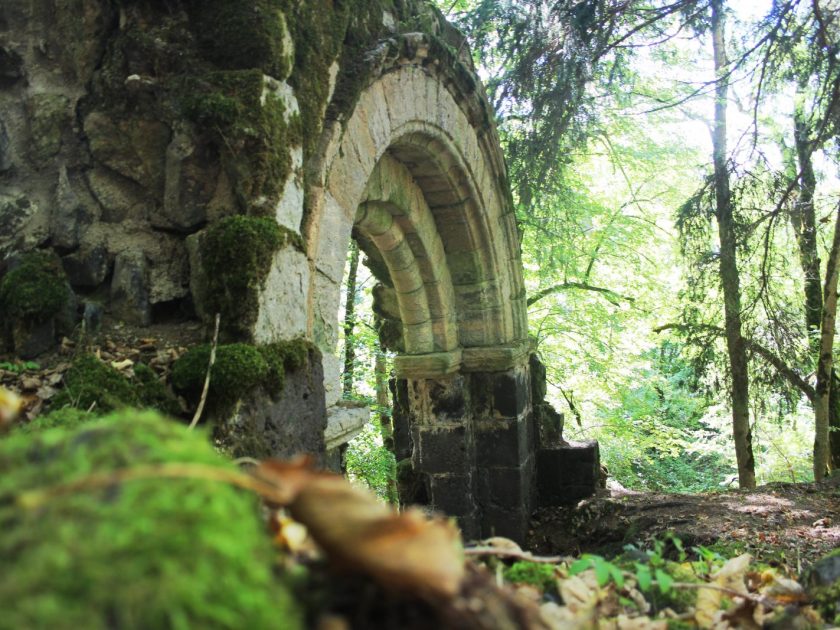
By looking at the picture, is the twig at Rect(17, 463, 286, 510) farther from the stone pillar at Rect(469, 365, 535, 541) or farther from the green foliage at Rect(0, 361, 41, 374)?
the stone pillar at Rect(469, 365, 535, 541)

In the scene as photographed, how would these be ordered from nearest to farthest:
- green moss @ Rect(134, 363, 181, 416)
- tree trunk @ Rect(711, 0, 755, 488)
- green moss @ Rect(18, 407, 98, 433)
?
green moss @ Rect(18, 407, 98, 433)
green moss @ Rect(134, 363, 181, 416)
tree trunk @ Rect(711, 0, 755, 488)

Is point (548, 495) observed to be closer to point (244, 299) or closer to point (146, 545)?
point (244, 299)

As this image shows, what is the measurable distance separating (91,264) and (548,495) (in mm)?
5370

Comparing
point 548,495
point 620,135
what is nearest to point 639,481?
point 620,135

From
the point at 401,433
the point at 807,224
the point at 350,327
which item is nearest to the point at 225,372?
the point at 401,433

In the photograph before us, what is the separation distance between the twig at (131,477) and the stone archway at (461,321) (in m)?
4.87

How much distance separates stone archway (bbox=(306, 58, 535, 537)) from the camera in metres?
5.74

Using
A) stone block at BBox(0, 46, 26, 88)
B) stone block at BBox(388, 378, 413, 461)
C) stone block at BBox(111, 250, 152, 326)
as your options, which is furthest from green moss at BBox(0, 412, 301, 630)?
stone block at BBox(388, 378, 413, 461)

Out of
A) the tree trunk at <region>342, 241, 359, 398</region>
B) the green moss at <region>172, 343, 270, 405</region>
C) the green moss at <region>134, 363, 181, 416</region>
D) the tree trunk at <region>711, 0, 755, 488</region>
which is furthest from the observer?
the tree trunk at <region>342, 241, 359, 398</region>

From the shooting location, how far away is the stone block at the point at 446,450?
20.8ft

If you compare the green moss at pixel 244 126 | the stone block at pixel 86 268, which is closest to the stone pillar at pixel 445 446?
the green moss at pixel 244 126

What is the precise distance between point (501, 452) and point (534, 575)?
489 cm

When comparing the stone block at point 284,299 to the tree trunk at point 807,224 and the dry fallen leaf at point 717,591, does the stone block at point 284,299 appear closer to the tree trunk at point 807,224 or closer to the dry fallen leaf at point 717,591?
the dry fallen leaf at point 717,591

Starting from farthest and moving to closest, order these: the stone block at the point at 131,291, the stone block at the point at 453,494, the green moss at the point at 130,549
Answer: the stone block at the point at 453,494 < the stone block at the point at 131,291 < the green moss at the point at 130,549
